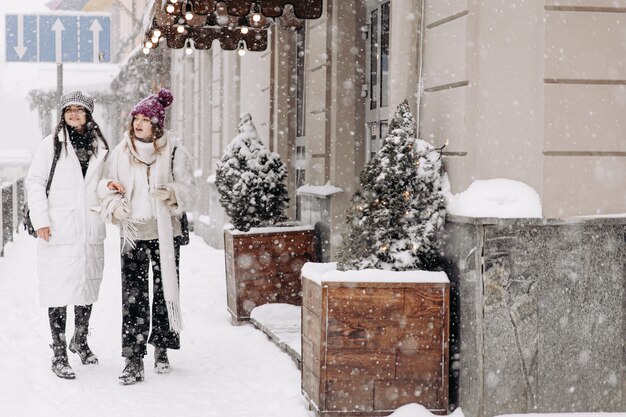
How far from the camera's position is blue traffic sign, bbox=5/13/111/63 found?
46.9ft

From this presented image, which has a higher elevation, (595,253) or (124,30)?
(124,30)

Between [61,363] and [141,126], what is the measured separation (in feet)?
5.41

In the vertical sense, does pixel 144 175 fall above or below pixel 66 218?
above

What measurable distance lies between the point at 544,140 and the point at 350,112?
3457 mm

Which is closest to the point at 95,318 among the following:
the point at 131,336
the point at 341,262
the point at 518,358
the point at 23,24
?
the point at 131,336

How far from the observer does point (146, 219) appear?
5.97 metres

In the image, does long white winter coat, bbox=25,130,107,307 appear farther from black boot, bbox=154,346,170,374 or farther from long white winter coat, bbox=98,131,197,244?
black boot, bbox=154,346,170,374

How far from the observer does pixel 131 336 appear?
587cm

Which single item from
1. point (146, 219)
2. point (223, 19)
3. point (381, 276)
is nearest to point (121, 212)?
point (146, 219)

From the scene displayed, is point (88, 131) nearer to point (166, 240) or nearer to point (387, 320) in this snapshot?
point (166, 240)

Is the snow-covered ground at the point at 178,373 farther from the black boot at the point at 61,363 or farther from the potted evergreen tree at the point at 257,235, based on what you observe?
the potted evergreen tree at the point at 257,235

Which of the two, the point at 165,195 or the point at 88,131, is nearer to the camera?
the point at 165,195

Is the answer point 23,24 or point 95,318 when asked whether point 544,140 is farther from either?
point 23,24

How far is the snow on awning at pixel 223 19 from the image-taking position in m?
7.12
